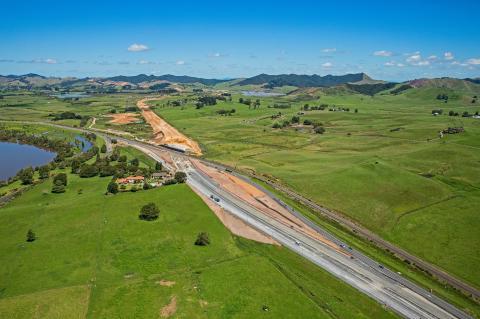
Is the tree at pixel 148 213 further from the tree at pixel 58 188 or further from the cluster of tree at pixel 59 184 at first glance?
the cluster of tree at pixel 59 184

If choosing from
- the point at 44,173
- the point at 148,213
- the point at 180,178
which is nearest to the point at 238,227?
the point at 148,213

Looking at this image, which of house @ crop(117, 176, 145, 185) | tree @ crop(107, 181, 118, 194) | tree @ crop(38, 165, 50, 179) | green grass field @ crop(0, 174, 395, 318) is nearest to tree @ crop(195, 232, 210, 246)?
green grass field @ crop(0, 174, 395, 318)

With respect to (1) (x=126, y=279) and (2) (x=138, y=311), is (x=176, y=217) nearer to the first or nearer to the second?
(1) (x=126, y=279)

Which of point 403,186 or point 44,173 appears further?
point 44,173

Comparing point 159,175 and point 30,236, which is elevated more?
point 159,175

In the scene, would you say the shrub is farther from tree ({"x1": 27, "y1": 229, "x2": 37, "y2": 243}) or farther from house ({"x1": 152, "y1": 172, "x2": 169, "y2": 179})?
tree ({"x1": 27, "y1": 229, "x2": 37, "y2": 243})

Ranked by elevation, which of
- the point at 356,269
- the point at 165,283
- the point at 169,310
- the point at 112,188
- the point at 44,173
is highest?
the point at 112,188

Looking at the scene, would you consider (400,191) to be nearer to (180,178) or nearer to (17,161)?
(180,178)
